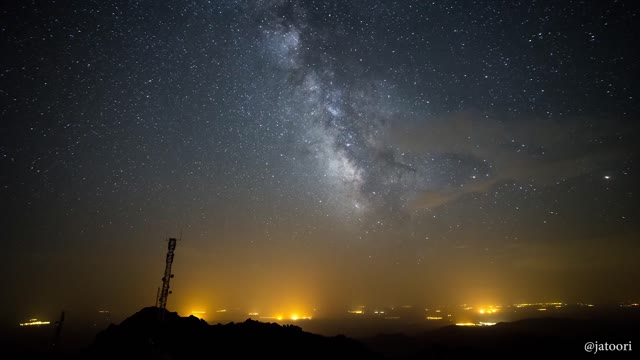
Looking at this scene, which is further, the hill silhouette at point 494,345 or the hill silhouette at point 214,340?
the hill silhouette at point 494,345

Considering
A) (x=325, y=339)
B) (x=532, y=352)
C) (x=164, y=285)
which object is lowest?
(x=532, y=352)

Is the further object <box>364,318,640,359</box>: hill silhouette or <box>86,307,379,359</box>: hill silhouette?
<box>364,318,640,359</box>: hill silhouette

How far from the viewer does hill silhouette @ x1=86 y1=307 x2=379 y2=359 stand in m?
27.7

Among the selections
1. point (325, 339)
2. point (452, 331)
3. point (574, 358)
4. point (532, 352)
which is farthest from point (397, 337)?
point (325, 339)

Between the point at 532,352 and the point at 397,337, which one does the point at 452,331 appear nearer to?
the point at 397,337

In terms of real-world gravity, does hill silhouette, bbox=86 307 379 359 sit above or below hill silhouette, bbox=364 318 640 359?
above

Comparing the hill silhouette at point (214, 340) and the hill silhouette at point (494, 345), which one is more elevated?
the hill silhouette at point (214, 340)

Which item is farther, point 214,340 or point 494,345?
point 494,345

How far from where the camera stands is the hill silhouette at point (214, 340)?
90.9 ft

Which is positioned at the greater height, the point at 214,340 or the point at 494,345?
the point at 214,340

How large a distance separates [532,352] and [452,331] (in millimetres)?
50602

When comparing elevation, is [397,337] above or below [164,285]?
below

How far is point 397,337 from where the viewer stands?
7838 cm

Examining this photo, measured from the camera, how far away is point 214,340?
3077 centimetres
